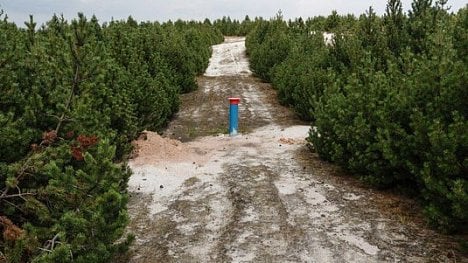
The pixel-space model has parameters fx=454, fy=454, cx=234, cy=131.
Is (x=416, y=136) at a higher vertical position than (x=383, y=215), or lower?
higher

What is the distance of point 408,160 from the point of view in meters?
6.22

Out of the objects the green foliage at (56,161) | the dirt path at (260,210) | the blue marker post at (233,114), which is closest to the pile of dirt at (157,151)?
the dirt path at (260,210)

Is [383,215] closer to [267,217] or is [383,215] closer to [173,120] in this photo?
[267,217]

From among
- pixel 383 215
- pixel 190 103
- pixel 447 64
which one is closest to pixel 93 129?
pixel 383 215

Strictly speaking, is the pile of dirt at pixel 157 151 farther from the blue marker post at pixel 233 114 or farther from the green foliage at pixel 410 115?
the green foliage at pixel 410 115

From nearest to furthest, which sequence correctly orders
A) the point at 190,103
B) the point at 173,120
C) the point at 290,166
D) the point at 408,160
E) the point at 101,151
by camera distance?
the point at 101,151 → the point at 408,160 → the point at 290,166 → the point at 173,120 → the point at 190,103

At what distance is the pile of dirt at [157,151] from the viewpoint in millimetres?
9070

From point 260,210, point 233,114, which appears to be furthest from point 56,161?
point 233,114

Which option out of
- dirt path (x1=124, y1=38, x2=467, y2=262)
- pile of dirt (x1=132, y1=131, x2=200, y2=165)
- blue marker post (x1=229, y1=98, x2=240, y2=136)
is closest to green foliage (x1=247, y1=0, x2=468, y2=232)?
dirt path (x1=124, y1=38, x2=467, y2=262)

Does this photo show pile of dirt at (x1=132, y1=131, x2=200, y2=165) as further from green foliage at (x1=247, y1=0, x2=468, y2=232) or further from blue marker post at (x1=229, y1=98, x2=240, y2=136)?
green foliage at (x1=247, y1=0, x2=468, y2=232)

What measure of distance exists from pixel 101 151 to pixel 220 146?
254 inches

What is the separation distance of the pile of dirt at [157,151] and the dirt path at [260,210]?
21mm

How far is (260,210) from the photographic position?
20.4 feet

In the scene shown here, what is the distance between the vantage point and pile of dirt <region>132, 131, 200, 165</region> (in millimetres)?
9070
